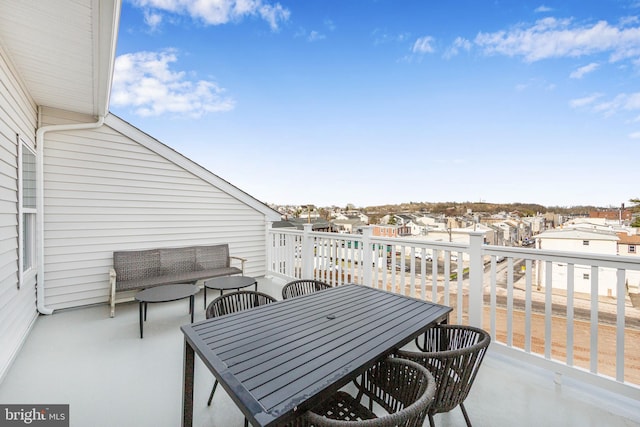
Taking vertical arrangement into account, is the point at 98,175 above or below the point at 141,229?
above

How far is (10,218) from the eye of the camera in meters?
2.74

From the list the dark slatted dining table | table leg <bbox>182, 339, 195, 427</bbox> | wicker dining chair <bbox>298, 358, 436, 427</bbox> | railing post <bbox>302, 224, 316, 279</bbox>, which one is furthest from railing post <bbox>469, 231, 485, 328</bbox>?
railing post <bbox>302, 224, 316, 279</bbox>

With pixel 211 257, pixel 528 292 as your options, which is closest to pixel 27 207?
pixel 211 257

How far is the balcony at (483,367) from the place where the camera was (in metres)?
1.91

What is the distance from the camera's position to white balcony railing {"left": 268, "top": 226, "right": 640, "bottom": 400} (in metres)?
2.01

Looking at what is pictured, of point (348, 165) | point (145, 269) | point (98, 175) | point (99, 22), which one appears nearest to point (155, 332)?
point (145, 269)

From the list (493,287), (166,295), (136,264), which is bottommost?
(166,295)

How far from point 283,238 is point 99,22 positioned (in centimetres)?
410

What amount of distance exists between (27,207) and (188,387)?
354cm

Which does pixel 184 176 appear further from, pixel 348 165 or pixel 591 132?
pixel 591 132

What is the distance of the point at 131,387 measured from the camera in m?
2.23

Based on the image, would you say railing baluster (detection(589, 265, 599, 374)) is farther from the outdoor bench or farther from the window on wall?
the window on wall

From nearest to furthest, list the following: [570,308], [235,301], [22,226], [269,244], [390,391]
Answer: [390,391]
[570,308]
[235,301]
[22,226]
[269,244]
